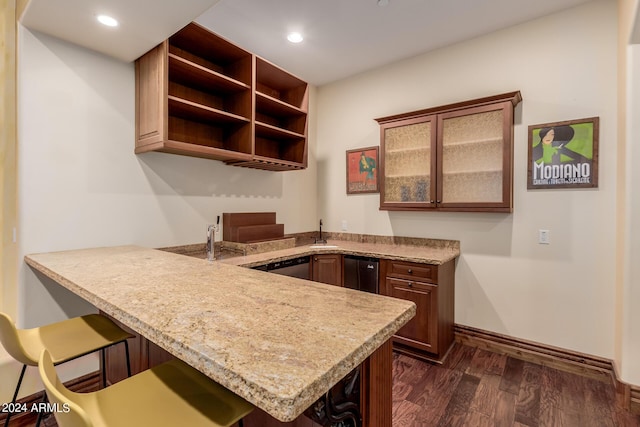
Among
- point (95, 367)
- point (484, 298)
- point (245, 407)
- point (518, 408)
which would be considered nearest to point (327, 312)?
point (245, 407)

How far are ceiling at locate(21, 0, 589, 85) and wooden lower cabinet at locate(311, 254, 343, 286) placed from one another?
84.4 inches

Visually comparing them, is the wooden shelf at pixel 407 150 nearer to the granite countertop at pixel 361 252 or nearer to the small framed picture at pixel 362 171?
the small framed picture at pixel 362 171

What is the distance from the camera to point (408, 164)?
3.09m

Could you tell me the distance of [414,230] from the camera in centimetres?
329

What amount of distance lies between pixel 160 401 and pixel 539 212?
9.65 ft

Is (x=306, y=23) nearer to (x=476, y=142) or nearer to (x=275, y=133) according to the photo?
(x=275, y=133)

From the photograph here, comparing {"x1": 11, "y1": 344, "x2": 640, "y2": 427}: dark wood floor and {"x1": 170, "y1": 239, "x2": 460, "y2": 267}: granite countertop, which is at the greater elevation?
{"x1": 170, "y1": 239, "x2": 460, "y2": 267}: granite countertop

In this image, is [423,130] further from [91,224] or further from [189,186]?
[91,224]

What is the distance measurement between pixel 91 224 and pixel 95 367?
1.05 metres

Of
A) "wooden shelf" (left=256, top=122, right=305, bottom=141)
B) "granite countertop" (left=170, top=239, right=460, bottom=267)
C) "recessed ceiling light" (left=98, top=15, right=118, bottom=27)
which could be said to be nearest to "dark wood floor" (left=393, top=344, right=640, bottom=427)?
"granite countertop" (left=170, top=239, right=460, bottom=267)

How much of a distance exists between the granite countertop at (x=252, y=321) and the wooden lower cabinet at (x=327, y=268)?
1.56m

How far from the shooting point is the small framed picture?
11.8ft

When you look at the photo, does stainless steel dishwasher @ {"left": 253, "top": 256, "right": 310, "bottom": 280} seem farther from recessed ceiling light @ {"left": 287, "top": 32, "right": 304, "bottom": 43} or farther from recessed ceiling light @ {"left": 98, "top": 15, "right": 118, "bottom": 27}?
recessed ceiling light @ {"left": 287, "top": 32, "right": 304, "bottom": 43}

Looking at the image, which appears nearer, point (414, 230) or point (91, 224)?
point (91, 224)
